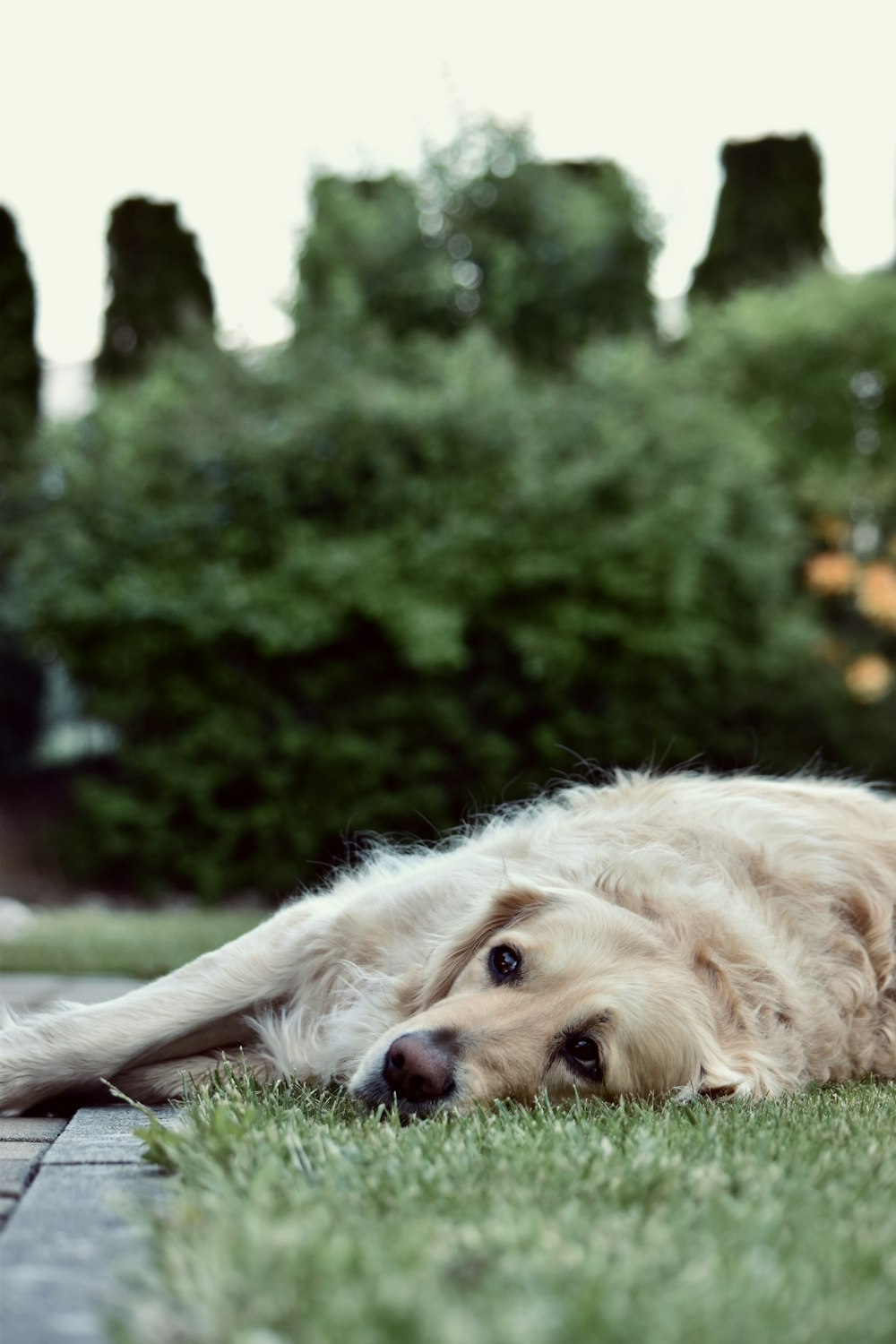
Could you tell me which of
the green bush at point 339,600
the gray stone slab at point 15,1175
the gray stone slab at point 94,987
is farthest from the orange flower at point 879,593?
the gray stone slab at point 15,1175

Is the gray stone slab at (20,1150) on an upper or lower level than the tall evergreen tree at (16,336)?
lower

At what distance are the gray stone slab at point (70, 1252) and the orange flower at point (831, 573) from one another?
13256 millimetres

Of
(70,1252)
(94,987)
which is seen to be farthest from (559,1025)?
(94,987)

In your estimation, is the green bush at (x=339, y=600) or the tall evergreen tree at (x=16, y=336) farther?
the tall evergreen tree at (x=16, y=336)

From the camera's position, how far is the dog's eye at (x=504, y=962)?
2.47 m

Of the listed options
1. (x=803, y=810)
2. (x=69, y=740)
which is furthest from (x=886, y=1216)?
(x=69, y=740)

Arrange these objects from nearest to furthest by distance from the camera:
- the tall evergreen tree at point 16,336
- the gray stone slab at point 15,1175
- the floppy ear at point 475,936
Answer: the gray stone slab at point 15,1175, the floppy ear at point 475,936, the tall evergreen tree at point 16,336

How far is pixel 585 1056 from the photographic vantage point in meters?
2.38

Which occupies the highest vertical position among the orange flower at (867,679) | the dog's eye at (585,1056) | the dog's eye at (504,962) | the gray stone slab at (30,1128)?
the dog's eye at (504,962)

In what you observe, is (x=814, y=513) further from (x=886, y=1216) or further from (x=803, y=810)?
(x=886, y=1216)

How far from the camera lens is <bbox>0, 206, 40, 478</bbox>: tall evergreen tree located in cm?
1295

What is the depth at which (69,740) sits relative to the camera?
14.3m

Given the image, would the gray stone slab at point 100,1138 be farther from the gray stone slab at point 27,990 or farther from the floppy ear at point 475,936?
the gray stone slab at point 27,990

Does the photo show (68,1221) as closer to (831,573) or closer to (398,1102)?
(398,1102)
